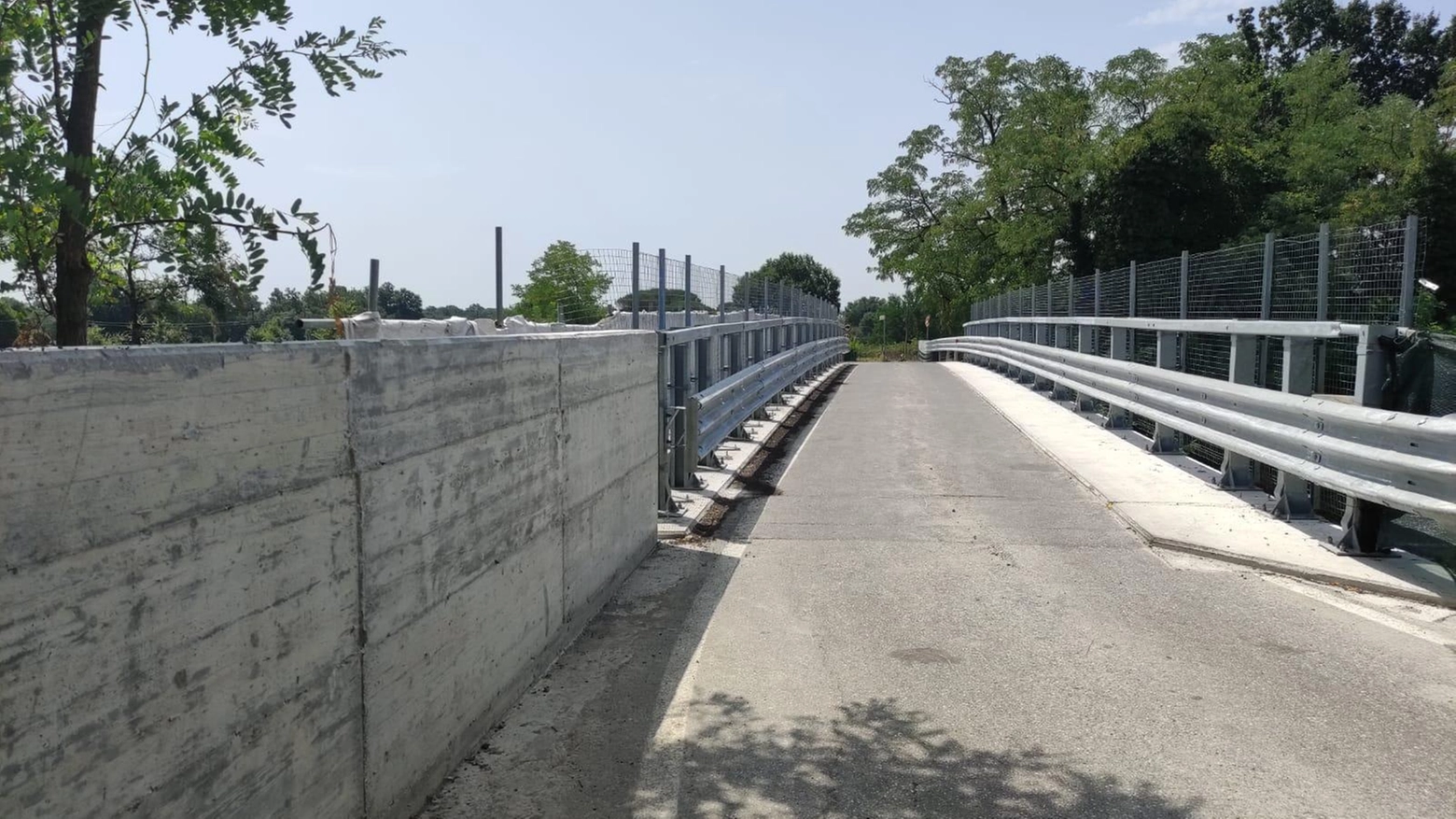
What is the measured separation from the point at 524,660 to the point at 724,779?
1.32m

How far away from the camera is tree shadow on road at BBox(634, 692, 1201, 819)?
3.91m

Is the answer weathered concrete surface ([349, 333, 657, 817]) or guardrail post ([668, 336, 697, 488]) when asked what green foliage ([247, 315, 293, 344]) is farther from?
guardrail post ([668, 336, 697, 488])

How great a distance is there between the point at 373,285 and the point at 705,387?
545cm

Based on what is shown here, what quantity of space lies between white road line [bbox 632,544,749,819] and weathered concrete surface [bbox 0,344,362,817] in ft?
3.61

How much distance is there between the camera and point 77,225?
12.0 feet

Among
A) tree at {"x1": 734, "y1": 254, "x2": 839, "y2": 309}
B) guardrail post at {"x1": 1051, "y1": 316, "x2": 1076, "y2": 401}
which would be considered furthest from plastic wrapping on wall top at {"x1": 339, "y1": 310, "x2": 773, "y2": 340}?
tree at {"x1": 734, "y1": 254, "x2": 839, "y2": 309}

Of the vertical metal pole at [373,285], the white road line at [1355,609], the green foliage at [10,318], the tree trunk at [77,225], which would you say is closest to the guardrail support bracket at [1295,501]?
the white road line at [1355,609]

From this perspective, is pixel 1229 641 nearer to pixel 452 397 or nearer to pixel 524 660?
pixel 524 660

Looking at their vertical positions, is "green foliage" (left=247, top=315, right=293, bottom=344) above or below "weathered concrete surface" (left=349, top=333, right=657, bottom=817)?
above

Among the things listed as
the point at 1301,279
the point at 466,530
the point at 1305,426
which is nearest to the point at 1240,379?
the point at 1301,279

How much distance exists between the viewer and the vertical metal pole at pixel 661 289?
9.81 meters

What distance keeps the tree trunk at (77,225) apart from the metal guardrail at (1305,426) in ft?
21.5

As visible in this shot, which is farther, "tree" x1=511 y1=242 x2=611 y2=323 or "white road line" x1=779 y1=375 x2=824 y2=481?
"white road line" x1=779 y1=375 x2=824 y2=481

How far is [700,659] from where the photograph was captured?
223 inches
